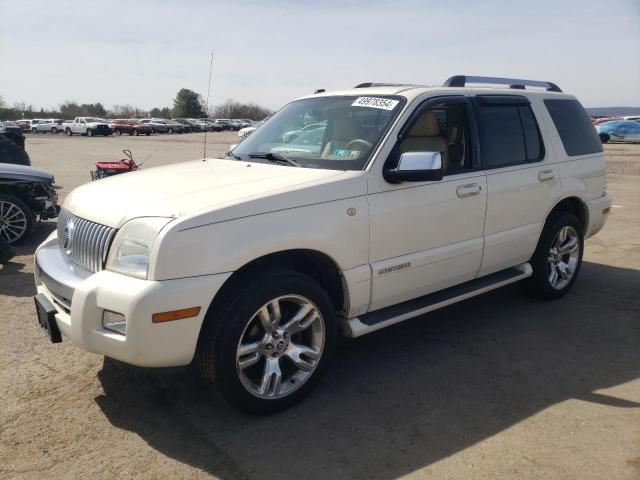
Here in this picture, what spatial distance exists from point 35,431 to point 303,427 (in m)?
1.51

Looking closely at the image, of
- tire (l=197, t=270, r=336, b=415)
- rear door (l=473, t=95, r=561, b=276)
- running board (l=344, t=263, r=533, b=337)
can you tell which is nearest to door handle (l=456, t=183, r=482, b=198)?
rear door (l=473, t=95, r=561, b=276)

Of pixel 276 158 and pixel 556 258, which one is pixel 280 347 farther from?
pixel 556 258

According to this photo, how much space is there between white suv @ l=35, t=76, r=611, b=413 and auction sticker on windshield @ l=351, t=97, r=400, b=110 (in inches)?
0.9

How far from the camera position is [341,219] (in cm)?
343

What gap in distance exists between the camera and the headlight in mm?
2895

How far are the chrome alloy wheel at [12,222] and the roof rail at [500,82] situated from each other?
5841 millimetres

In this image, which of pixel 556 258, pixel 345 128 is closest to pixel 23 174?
pixel 345 128

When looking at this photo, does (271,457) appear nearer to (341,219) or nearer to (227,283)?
(227,283)

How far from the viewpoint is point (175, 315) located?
286cm

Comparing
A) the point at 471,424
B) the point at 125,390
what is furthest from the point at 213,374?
the point at 471,424

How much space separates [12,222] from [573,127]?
6.88 meters

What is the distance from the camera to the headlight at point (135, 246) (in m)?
2.89

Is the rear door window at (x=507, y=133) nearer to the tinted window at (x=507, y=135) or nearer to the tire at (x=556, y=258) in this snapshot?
the tinted window at (x=507, y=135)

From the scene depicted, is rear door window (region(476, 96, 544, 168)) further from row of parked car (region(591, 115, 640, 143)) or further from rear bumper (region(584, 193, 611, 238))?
row of parked car (region(591, 115, 640, 143))
